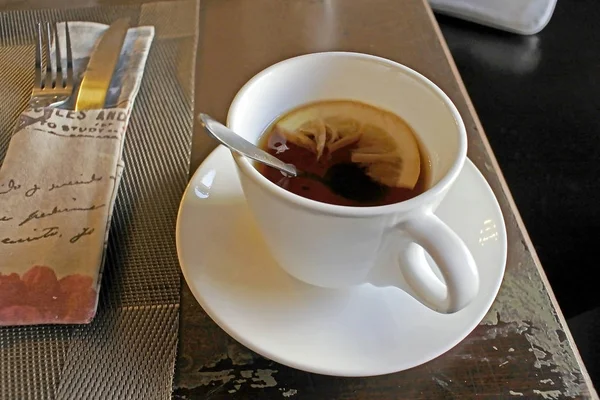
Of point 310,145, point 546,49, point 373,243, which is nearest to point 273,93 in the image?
point 310,145

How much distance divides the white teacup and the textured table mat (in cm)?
11

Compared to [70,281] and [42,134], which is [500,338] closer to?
[70,281]

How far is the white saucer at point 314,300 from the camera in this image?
38 cm

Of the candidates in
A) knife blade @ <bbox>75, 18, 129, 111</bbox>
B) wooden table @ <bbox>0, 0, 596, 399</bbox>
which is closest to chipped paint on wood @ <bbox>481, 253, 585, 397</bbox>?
wooden table @ <bbox>0, 0, 596, 399</bbox>

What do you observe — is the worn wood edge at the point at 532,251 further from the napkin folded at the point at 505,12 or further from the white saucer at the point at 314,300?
the napkin folded at the point at 505,12

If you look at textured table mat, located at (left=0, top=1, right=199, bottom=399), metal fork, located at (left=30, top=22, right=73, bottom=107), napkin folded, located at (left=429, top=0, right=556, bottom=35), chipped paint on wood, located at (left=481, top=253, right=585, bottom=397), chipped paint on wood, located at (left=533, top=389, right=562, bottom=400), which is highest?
metal fork, located at (left=30, top=22, right=73, bottom=107)

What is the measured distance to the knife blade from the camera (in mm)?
586

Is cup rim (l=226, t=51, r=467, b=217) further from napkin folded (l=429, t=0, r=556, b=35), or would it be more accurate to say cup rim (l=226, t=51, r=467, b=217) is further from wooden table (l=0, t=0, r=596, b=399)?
napkin folded (l=429, t=0, r=556, b=35)

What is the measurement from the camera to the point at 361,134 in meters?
0.48

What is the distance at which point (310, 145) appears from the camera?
47 cm

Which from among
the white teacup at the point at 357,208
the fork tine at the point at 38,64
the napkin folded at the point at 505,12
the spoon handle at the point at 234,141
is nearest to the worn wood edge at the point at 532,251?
the white teacup at the point at 357,208

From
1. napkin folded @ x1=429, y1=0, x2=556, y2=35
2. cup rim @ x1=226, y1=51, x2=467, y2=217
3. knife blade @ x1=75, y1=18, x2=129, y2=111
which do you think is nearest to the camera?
cup rim @ x1=226, y1=51, x2=467, y2=217

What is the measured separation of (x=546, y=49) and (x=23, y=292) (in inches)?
48.5

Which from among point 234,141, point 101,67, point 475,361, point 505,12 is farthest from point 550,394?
point 505,12
